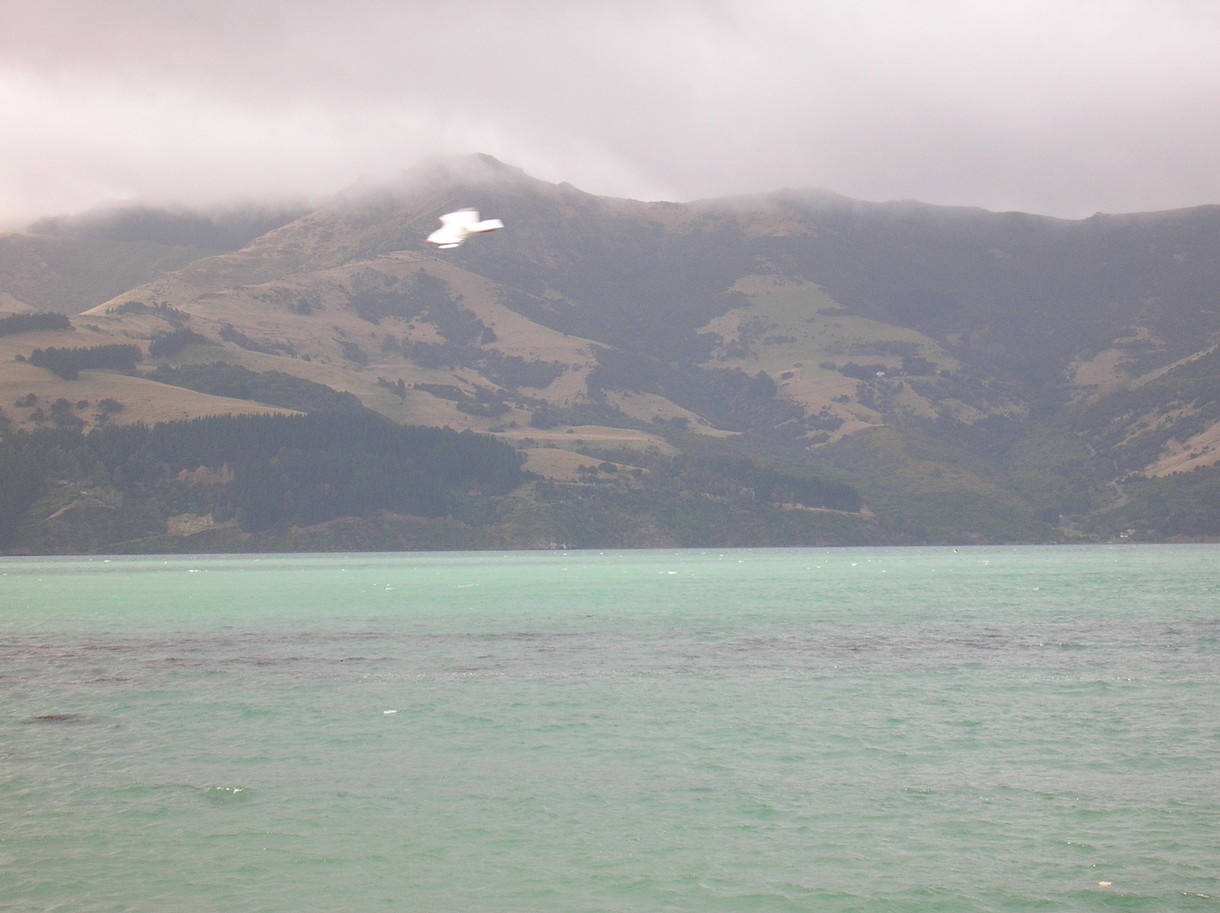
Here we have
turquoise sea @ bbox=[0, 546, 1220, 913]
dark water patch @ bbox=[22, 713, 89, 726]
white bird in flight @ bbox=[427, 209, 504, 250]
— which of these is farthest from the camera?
white bird in flight @ bbox=[427, 209, 504, 250]

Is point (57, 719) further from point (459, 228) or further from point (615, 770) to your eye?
point (459, 228)

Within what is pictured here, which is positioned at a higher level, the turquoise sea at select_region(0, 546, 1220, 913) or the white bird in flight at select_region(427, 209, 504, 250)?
the white bird in flight at select_region(427, 209, 504, 250)

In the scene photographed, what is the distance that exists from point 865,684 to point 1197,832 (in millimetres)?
19623

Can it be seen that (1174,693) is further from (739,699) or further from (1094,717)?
(739,699)

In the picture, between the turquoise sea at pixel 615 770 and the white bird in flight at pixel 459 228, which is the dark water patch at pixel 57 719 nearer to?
the turquoise sea at pixel 615 770

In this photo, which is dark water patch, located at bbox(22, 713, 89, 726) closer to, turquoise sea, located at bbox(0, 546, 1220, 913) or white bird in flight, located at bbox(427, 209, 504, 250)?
turquoise sea, located at bbox(0, 546, 1220, 913)

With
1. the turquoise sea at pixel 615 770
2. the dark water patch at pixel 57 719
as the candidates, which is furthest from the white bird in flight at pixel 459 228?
the dark water patch at pixel 57 719

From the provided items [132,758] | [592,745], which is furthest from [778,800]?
[132,758]

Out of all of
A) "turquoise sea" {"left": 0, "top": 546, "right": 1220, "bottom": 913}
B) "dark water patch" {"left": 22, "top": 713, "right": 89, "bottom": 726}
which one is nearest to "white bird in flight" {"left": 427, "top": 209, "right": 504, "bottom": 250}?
"turquoise sea" {"left": 0, "top": 546, "right": 1220, "bottom": 913}

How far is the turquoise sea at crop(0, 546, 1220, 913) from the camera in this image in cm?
2217

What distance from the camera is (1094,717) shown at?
120 feet

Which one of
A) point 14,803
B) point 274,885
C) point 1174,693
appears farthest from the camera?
point 1174,693

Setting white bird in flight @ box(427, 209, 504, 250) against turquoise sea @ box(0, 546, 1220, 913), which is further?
white bird in flight @ box(427, 209, 504, 250)

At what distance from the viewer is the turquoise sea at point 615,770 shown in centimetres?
2217
